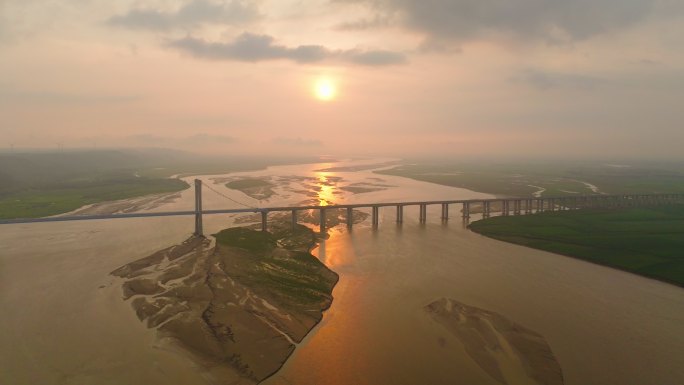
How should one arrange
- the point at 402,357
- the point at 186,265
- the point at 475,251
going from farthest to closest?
the point at 475,251 → the point at 186,265 → the point at 402,357

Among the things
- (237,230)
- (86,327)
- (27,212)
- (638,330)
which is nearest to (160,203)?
(27,212)

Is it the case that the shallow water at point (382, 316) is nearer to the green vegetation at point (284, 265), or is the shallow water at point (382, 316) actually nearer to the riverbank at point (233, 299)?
the riverbank at point (233, 299)

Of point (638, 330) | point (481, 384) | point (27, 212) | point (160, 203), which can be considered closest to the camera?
point (481, 384)

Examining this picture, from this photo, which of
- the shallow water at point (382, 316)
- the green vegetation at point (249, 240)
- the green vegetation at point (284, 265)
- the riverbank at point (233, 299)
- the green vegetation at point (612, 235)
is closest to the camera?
the shallow water at point (382, 316)

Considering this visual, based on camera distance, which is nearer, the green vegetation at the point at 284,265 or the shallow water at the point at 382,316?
the shallow water at the point at 382,316

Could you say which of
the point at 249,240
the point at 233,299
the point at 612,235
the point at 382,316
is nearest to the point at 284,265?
the point at 233,299

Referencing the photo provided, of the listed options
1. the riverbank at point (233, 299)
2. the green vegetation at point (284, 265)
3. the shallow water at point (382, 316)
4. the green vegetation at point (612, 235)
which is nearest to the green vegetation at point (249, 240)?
the green vegetation at point (284, 265)

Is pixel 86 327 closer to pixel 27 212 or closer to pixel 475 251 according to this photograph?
pixel 475 251
